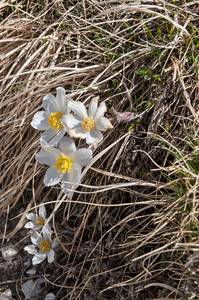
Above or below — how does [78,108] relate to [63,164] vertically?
above

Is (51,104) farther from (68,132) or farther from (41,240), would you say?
(41,240)

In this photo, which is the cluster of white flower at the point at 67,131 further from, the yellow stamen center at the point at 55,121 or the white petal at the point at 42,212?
the white petal at the point at 42,212

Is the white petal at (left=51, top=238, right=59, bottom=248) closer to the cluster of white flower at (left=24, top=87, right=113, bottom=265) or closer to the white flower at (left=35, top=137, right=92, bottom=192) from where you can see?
the cluster of white flower at (left=24, top=87, right=113, bottom=265)

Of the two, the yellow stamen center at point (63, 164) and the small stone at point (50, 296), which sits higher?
the yellow stamen center at point (63, 164)

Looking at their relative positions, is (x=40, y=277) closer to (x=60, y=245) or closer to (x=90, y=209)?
(x=60, y=245)

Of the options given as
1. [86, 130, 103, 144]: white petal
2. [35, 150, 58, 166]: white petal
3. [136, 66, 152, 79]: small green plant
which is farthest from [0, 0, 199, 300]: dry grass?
[35, 150, 58, 166]: white petal

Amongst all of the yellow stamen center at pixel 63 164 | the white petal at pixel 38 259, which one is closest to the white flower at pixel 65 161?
the yellow stamen center at pixel 63 164

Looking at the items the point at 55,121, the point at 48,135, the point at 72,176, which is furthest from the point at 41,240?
the point at 55,121
